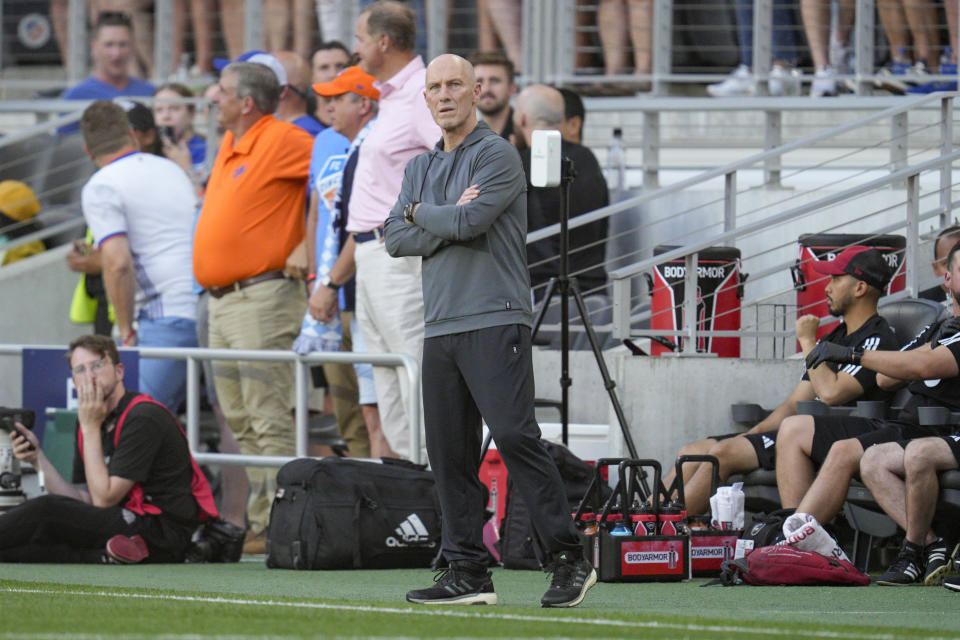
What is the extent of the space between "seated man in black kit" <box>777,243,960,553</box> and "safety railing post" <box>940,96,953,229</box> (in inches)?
79.0

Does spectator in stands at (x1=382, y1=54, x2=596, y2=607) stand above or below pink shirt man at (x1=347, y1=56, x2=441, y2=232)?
below

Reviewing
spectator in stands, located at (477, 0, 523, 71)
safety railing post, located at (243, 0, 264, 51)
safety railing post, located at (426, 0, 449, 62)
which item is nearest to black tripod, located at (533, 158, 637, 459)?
spectator in stands, located at (477, 0, 523, 71)

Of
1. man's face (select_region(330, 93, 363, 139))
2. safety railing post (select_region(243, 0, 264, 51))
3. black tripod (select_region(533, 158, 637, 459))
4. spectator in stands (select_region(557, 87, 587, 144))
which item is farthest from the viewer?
safety railing post (select_region(243, 0, 264, 51))

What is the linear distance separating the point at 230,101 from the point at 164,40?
6.19 meters

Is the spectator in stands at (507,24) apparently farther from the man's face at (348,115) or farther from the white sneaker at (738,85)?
the man's face at (348,115)

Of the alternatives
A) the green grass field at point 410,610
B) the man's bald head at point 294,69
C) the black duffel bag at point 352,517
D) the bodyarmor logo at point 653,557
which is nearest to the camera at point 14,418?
the green grass field at point 410,610

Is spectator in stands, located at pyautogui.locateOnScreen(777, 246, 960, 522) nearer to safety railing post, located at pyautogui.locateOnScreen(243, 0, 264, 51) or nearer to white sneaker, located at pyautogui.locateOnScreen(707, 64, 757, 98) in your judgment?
white sneaker, located at pyautogui.locateOnScreen(707, 64, 757, 98)

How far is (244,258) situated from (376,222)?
1.13m

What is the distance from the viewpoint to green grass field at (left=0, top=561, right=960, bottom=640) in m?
5.48

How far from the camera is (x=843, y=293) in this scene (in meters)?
8.80

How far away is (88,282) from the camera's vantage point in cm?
1162

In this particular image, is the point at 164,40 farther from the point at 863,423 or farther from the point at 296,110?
the point at 863,423

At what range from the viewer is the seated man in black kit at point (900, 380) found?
797 centimetres

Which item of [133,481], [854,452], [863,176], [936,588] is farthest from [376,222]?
[863,176]
